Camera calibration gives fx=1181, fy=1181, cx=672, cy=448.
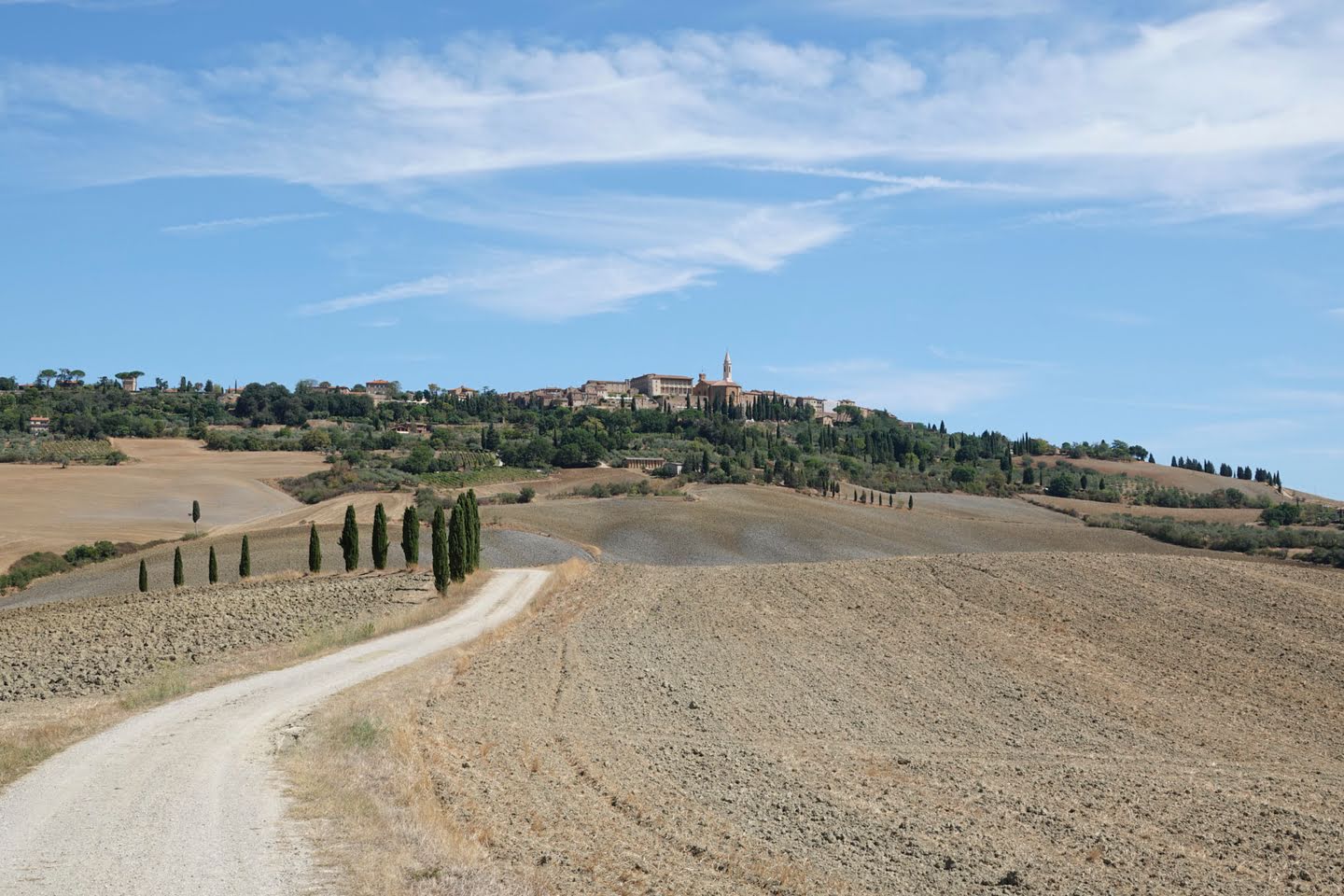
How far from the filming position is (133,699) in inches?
819

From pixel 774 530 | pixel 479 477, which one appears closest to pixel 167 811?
pixel 774 530

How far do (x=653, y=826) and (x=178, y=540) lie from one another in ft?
213

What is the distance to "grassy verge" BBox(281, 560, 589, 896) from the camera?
36.9 ft

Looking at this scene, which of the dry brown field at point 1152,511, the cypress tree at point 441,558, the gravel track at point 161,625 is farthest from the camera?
the dry brown field at point 1152,511

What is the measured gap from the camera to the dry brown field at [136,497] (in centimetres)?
7538

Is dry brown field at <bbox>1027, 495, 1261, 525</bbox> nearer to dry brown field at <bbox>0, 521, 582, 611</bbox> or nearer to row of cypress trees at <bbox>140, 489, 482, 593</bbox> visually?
dry brown field at <bbox>0, 521, 582, 611</bbox>

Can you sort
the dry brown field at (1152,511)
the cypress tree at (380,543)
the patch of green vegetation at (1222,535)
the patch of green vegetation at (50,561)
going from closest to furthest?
the cypress tree at (380,543) < the patch of green vegetation at (50,561) < the patch of green vegetation at (1222,535) < the dry brown field at (1152,511)

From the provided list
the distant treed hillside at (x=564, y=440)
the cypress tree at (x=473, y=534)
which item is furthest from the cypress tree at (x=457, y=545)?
the distant treed hillside at (x=564, y=440)

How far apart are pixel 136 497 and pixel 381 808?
85.4m

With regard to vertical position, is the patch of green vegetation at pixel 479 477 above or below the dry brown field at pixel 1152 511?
above

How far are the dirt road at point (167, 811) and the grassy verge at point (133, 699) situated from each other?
43cm

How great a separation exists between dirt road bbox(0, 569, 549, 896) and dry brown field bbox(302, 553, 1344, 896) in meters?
0.74

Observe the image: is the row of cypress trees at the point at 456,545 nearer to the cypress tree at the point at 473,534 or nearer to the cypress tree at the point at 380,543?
the cypress tree at the point at 473,534

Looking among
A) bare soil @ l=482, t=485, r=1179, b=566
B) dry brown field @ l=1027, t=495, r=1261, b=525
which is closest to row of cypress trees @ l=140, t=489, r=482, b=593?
bare soil @ l=482, t=485, r=1179, b=566
